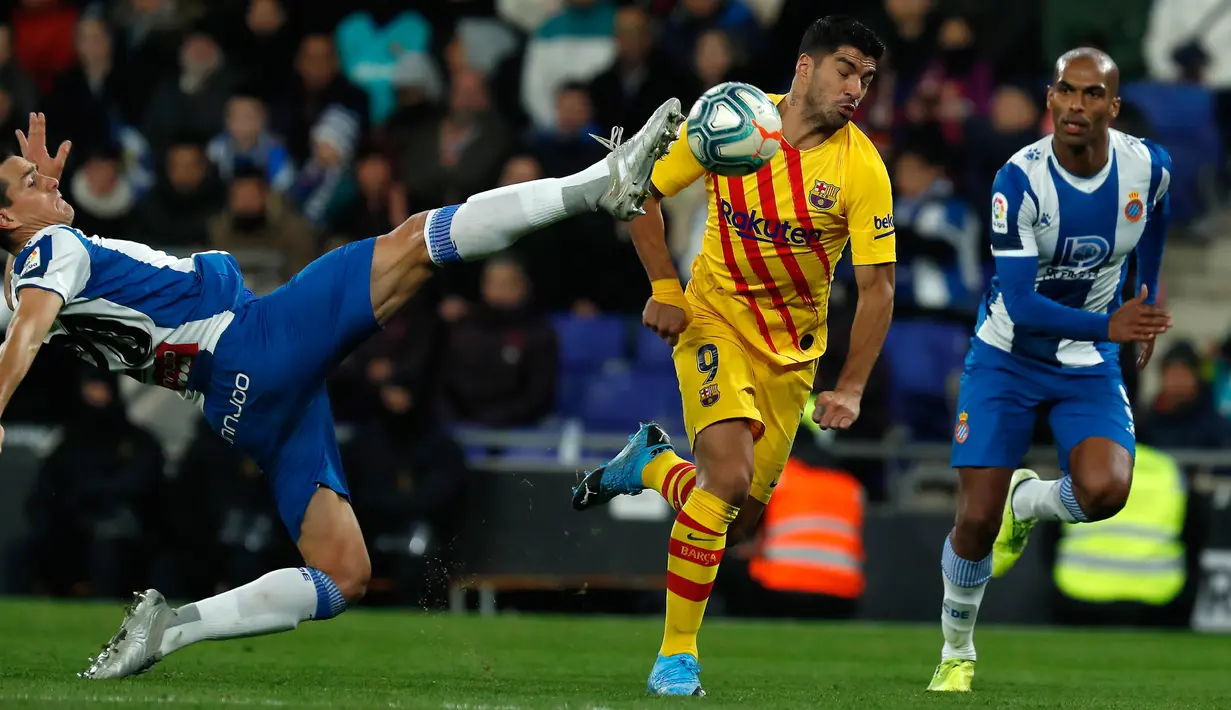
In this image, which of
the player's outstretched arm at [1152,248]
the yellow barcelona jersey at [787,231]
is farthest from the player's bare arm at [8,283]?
the player's outstretched arm at [1152,248]

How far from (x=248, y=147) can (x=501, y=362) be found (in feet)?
12.5

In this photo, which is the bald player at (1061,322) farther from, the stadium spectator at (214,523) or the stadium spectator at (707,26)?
the stadium spectator at (707,26)

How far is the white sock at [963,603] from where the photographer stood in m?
8.26

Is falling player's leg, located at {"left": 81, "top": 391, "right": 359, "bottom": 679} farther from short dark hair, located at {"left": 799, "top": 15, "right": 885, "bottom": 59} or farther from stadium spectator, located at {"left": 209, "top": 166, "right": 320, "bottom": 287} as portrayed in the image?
stadium spectator, located at {"left": 209, "top": 166, "right": 320, "bottom": 287}

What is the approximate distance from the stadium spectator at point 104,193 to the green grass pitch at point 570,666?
165 inches

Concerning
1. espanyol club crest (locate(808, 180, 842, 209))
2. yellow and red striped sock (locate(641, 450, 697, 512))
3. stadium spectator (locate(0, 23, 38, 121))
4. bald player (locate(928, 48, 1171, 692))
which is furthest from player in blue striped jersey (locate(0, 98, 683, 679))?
stadium spectator (locate(0, 23, 38, 121))

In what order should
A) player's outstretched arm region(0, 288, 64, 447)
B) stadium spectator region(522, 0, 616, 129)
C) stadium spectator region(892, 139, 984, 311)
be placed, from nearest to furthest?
1. player's outstretched arm region(0, 288, 64, 447)
2. stadium spectator region(892, 139, 984, 311)
3. stadium spectator region(522, 0, 616, 129)

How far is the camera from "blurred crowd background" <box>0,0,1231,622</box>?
13305 millimetres

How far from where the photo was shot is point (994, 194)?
812 centimetres

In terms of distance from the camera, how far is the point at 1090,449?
802cm

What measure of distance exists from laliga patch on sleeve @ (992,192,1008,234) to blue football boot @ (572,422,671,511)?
171 cm

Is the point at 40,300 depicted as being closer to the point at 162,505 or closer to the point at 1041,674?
the point at 1041,674

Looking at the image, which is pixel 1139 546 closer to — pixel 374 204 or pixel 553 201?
pixel 374 204

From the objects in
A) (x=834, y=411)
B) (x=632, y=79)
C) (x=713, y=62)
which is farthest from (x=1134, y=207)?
(x=632, y=79)
